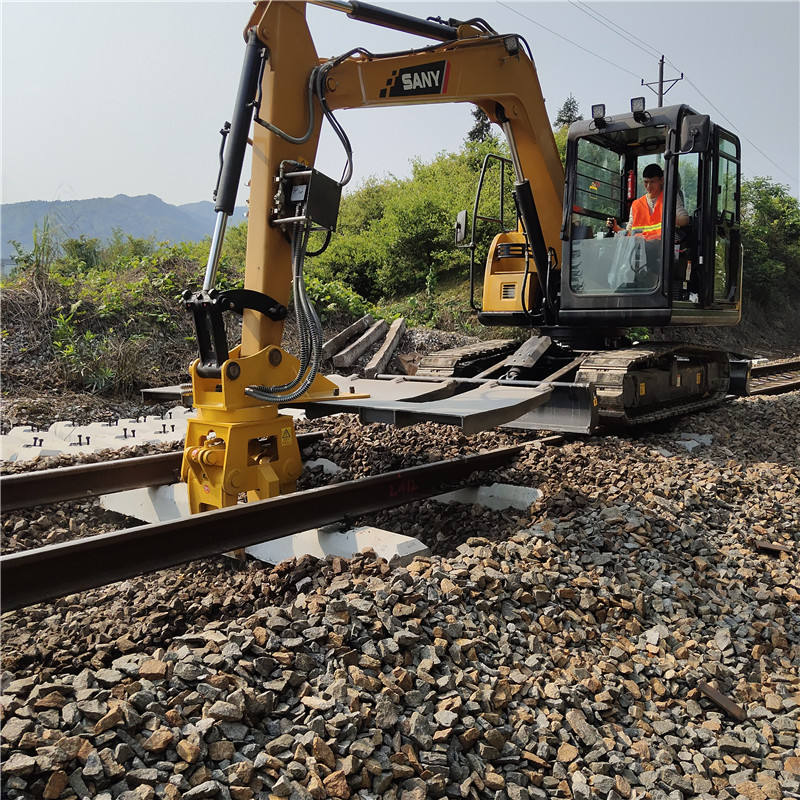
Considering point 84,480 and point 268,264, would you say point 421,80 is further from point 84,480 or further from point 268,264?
point 84,480

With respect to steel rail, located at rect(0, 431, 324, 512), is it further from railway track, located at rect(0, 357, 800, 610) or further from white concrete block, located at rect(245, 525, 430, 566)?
white concrete block, located at rect(245, 525, 430, 566)

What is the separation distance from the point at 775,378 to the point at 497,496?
10.5 m

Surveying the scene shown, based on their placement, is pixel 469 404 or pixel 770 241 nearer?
pixel 469 404

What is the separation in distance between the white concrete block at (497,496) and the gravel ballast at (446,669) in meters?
0.12

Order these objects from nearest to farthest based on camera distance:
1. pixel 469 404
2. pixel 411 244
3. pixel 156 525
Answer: pixel 156 525 → pixel 469 404 → pixel 411 244

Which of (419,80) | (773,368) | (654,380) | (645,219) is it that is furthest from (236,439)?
(773,368)

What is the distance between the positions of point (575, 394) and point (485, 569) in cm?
343

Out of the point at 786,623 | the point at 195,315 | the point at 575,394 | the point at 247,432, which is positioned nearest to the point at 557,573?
the point at 786,623

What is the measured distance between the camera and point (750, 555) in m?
4.41

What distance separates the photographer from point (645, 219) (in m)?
7.14

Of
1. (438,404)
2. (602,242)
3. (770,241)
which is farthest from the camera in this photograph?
(770,241)

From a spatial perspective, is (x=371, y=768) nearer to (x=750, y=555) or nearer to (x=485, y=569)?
(x=485, y=569)

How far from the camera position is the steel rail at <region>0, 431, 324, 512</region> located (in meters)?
4.32

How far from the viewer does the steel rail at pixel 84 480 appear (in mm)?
4324
